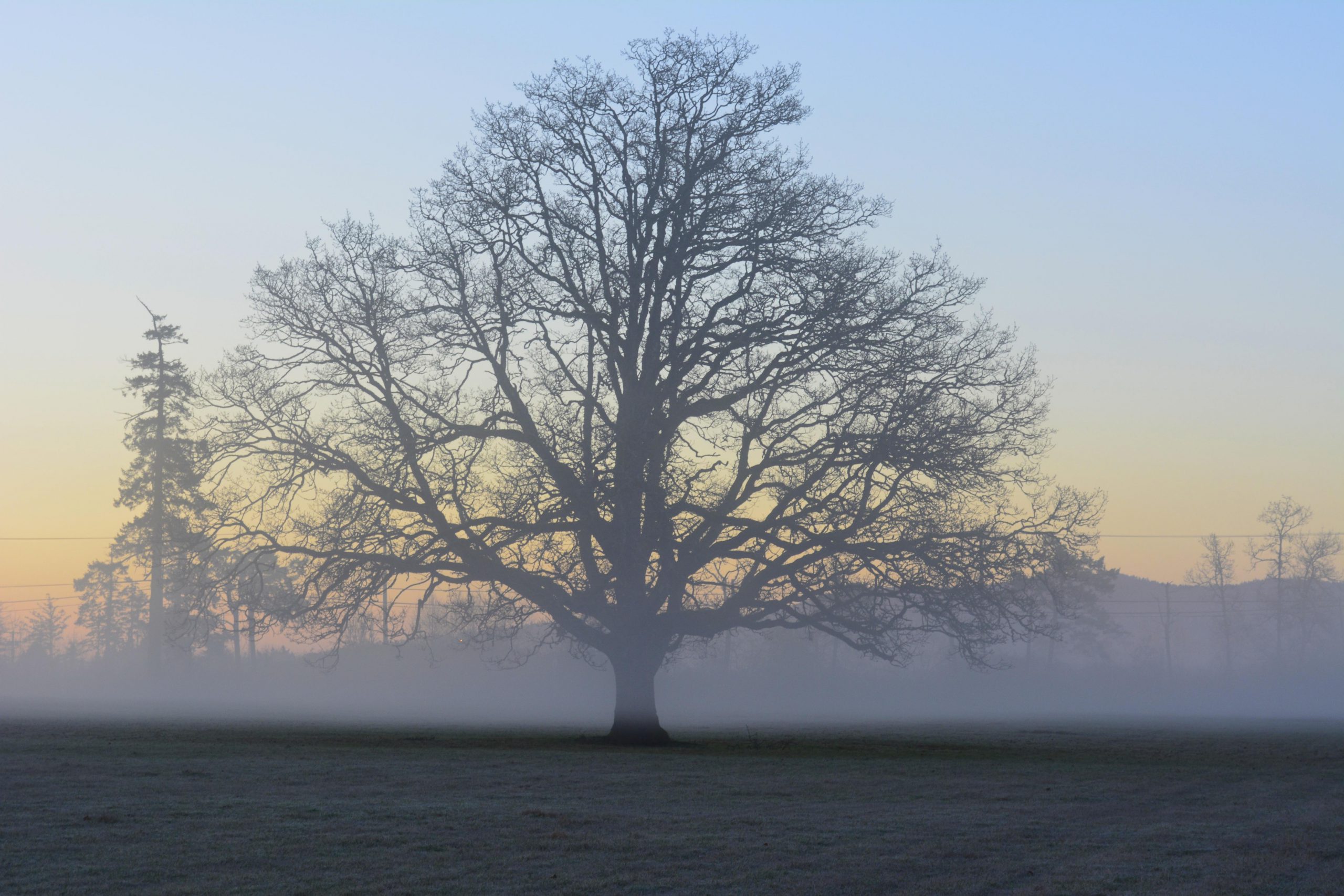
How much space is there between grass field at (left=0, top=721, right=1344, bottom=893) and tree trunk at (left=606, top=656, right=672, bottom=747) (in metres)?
3.11

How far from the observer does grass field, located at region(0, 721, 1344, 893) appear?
9.17 m

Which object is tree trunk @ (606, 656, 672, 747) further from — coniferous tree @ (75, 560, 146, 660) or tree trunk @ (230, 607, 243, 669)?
coniferous tree @ (75, 560, 146, 660)

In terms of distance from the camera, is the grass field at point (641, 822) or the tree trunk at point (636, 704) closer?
the grass field at point (641, 822)

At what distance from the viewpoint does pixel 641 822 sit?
12.1 meters

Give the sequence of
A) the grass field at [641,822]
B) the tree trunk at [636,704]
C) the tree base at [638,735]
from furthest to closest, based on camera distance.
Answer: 1. the tree trunk at [636,704]
2. the tree base at [638,735]
3. the grass field at [641,822]

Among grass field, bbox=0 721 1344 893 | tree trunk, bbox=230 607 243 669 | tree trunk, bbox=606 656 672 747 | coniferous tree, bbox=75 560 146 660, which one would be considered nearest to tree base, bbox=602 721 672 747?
tree trunk, bbox=606 656 672 747

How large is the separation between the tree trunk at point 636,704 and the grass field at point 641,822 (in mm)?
3115

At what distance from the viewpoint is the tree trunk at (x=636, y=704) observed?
2480 cm

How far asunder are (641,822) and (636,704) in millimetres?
12915

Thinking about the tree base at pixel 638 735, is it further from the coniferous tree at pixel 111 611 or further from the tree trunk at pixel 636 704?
the coniferous tree at pixel 111 611

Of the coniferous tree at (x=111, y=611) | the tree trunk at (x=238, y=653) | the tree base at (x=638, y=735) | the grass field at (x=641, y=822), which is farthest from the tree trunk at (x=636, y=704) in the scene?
the coniferous tree at (x=111, y=611)

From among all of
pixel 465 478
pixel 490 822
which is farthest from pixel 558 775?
pixel 465 478

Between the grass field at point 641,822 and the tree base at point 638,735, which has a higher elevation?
the grass field at point 641,822

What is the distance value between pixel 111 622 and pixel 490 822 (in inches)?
4713
